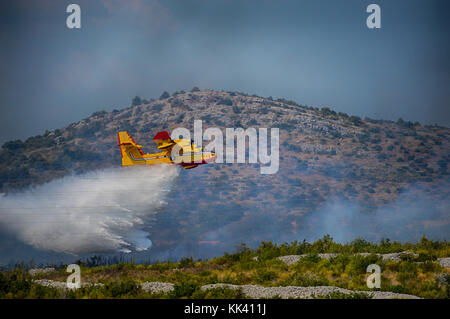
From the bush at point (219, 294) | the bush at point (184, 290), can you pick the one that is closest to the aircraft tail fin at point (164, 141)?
the bush at point (184, 290)

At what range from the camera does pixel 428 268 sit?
29.6 metres

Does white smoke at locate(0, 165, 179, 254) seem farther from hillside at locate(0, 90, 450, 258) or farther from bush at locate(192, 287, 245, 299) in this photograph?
hillside at locate(0, 90, 450, 258)

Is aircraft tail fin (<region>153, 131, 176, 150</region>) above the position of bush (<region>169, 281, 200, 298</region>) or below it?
above

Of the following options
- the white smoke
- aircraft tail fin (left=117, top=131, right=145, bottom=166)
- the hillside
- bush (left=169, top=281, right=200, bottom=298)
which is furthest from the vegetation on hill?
the hillside

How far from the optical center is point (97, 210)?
67625 mm

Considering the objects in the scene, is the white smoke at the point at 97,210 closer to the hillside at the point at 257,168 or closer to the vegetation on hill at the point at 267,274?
the vegetation on hill at the point at 267,274

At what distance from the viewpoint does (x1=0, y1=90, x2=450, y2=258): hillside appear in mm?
128625

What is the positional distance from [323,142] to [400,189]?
30012 millimetres

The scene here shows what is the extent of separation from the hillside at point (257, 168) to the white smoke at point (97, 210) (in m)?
37.2

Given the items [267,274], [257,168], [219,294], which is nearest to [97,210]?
[267,274]

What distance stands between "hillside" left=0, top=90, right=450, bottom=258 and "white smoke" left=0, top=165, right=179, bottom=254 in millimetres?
37203

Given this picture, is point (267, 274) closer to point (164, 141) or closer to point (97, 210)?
point (164, 141)
